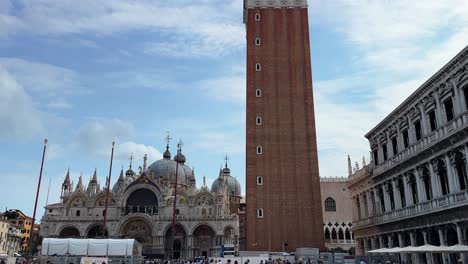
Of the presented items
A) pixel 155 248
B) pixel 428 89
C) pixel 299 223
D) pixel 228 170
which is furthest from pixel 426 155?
pixel 228 170

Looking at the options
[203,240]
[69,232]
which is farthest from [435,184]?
[69,232]

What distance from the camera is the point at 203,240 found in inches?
2340

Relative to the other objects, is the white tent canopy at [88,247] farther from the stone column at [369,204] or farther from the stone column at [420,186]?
the stone column at [420,186]

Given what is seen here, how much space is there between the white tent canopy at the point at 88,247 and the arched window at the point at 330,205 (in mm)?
31101

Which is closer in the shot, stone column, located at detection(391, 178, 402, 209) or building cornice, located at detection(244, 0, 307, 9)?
stone column, located at detection(391, 178, 402, 209)

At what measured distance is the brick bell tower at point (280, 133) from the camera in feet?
122

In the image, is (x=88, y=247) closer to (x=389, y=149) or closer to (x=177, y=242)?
(x=389, y=149)

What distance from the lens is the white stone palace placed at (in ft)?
70.7

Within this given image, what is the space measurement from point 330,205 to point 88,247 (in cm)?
3465

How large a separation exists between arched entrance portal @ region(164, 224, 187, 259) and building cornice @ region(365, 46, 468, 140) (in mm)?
34782

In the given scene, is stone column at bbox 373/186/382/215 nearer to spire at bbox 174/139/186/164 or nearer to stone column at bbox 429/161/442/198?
stone column at bbox 429/161/442/198

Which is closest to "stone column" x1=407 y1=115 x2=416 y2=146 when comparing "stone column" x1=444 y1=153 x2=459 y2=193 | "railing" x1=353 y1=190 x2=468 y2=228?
"railing" x1=353 y1=190 x2=468 y2=228

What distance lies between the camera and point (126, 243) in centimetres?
3412

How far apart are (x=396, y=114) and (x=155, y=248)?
132 feet
